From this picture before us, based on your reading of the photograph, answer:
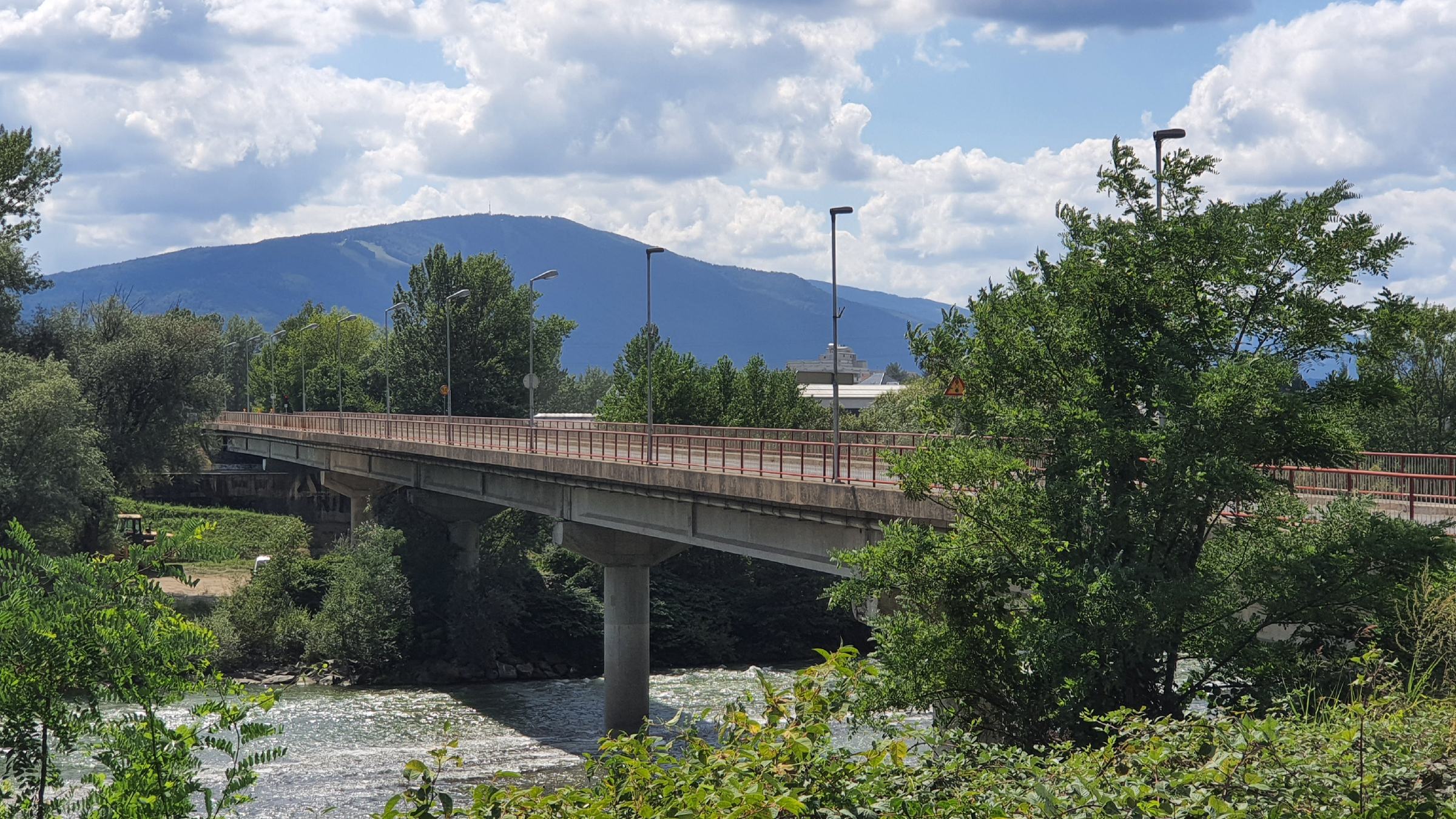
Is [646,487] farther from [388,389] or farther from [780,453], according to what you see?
[388,389]

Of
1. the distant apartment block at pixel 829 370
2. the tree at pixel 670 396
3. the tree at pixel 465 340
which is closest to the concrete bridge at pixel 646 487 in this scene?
the distant apartment block at pixel 829 370

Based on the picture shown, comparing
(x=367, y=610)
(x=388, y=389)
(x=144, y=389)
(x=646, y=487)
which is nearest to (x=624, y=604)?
(x=646, y=487)

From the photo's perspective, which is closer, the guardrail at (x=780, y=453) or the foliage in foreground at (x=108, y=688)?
the foliage in foreground at (x=108, y=688)

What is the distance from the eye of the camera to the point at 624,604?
4328cm

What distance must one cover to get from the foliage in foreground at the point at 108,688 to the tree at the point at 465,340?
8050 cm

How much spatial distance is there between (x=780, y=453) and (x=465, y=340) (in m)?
64.2

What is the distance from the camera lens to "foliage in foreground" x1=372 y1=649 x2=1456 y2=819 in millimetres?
6367

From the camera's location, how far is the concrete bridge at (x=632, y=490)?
28328mm

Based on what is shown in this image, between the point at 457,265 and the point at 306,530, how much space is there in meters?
24.5

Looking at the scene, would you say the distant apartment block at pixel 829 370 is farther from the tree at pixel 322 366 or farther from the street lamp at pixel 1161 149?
the tree at pixel 322 366

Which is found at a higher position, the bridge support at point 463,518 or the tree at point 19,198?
the tree at point 19,198

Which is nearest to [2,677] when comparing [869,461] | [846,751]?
[846,751]

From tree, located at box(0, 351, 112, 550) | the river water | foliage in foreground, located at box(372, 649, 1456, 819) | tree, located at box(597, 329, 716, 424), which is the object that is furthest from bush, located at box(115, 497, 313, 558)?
foliage in foreground, located at box(372, 649, 1456, 819)

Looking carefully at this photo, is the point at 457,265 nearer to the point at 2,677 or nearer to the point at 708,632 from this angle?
the point at 708,632
